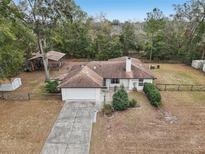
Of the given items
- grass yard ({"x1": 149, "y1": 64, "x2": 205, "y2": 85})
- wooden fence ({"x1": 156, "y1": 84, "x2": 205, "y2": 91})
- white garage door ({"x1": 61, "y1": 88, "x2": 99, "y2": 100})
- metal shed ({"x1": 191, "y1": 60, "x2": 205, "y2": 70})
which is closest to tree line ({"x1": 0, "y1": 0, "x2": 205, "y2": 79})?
metal shed ({"x1": 191, "y1": 60, "x2": 205, "y2": 70})

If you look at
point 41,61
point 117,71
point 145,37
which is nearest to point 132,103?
point 117,71

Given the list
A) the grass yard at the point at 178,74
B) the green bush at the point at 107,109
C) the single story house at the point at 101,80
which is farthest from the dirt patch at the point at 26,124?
the grass yard at the point at 178,74

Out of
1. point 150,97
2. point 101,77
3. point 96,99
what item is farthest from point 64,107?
point 150,97

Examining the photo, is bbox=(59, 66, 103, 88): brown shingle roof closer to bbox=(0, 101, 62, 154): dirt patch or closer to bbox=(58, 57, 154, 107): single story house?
bbox=(58, 57, 154, 107): single story house

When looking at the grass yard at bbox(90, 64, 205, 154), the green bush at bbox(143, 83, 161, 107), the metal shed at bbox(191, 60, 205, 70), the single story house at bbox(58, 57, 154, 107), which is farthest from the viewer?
the metal shed at bbox(191, 60, 205, 70)

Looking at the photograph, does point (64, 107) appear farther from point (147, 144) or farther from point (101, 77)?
point (147, 144)

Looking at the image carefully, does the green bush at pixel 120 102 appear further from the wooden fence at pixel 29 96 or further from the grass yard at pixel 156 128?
the wooden fence at pixel 29 96
